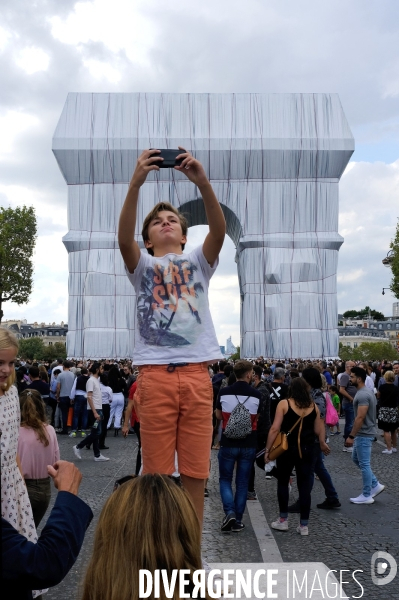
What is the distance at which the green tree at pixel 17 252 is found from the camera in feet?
133

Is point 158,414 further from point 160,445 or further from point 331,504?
point 331,504

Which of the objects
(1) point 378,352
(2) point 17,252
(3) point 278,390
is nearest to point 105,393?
(3) point 278,390

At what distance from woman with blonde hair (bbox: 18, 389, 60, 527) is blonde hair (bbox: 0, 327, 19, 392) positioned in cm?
143

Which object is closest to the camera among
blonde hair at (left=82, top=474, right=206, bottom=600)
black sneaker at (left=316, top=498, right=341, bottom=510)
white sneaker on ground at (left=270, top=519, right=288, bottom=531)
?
blonde hair at (left=82, top=474, right=206, bottom=600)

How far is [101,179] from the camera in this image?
33.7 m

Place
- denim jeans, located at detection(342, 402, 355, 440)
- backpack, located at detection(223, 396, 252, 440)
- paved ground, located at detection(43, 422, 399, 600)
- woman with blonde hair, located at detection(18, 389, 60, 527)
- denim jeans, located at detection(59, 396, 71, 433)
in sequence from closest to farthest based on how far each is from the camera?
woman with blonde hair, located at detection(18, 389, 60, 527), paved ground, located at detection(43, 422, 399, 600), backpack, located at detection(223, 396, 252, 440), denim jeans, located at detection(342, 402, 355, 440), denim jeans, located at detection(59, 396, 71, 433)

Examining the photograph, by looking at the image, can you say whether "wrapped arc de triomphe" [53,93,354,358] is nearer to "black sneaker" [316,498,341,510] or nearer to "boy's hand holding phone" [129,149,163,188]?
"black sneaker" [316,498,341,510]

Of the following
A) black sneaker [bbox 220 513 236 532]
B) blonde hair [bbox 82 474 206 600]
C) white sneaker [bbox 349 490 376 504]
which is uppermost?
blonde hair [bbox 82 474 206 600]

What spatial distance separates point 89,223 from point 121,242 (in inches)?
1216

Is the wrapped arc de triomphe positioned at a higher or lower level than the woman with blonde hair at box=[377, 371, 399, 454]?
higher

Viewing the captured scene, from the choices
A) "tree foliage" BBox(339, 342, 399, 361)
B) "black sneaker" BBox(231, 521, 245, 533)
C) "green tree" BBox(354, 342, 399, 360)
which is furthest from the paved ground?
"green tree" BBox(354, 342, 399, 360)

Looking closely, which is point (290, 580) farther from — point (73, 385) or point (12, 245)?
point (12, 245)

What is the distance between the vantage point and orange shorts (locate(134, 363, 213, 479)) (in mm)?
3186

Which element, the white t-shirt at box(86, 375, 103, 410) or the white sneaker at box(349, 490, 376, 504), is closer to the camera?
the white sneaker at box(349, 490, 376, 504)
